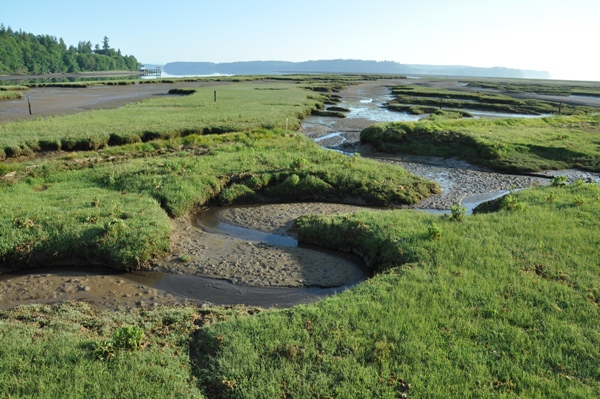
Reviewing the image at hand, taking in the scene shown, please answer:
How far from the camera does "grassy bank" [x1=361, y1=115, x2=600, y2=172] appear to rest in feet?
99.0

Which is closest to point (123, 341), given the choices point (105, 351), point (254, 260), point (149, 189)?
point (105, 351)

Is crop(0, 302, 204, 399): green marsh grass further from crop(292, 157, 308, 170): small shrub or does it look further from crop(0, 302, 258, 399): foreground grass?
crop(292, 157, 308, 170): small shrub

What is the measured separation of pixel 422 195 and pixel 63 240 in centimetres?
1682

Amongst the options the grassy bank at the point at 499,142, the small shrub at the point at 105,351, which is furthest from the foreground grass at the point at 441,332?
the grassy bank at the point at 499,142

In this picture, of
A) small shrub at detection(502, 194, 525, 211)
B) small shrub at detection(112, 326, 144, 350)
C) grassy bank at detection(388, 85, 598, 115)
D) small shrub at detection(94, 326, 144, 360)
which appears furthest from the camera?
grassy bank at detection(388, 85, 598, 115)

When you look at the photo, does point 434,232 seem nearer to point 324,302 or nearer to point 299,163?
point 324,302

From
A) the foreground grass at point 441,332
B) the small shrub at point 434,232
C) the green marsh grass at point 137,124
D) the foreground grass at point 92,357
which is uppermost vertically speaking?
the green marsh grass at point 137,124

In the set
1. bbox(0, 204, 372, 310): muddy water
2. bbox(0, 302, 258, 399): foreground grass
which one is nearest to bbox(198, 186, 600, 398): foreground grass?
bbox(0, 302, 258, 399): foreground grass

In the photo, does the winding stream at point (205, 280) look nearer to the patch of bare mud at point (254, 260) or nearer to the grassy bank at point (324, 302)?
the patch of bare mud at point (254, 260)

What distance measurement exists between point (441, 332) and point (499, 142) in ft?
90.4

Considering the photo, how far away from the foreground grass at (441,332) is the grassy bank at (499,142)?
1777 centimetres

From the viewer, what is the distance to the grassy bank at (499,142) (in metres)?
30.2

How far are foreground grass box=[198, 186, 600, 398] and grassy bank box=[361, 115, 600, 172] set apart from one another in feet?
58.3

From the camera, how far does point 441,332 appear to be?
9305 mm
